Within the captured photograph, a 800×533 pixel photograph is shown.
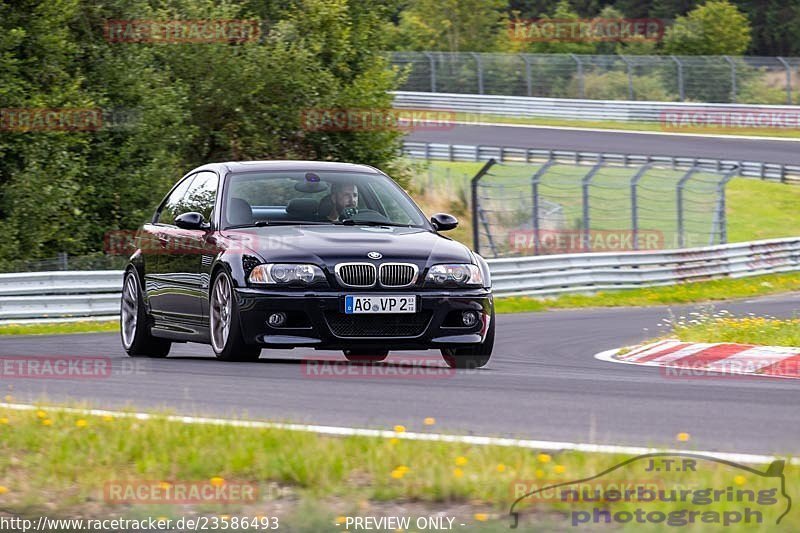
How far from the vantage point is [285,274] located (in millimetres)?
9484

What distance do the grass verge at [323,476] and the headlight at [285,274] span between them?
9.93ft

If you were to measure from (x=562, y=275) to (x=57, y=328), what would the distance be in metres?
9.55

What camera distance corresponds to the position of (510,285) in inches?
944

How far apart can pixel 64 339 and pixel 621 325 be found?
7207mm

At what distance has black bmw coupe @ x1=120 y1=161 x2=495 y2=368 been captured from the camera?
943 centimetres

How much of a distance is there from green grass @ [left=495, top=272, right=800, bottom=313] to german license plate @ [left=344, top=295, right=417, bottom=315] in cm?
1323

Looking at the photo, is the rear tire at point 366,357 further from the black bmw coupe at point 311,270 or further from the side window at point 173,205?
the side window at point 173,205

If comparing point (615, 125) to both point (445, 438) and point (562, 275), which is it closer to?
point (562, 275)

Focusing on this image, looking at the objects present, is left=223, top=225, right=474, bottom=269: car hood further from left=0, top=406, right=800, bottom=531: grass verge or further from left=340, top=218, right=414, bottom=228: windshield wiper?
left=0, top=406, right=800, bottom=531: grass verge

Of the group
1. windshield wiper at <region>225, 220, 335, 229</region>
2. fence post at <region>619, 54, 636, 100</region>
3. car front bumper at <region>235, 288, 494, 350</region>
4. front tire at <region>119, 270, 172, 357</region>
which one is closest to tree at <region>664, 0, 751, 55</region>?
fence post at <region>619, 54, 636, 100</region>

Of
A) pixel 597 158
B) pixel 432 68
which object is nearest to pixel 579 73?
pixel 432 68

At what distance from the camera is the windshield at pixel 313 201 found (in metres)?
10.4

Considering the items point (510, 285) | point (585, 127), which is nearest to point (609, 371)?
point (510, 285)

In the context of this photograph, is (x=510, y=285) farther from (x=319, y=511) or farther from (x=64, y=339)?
(x=319, y=511)
